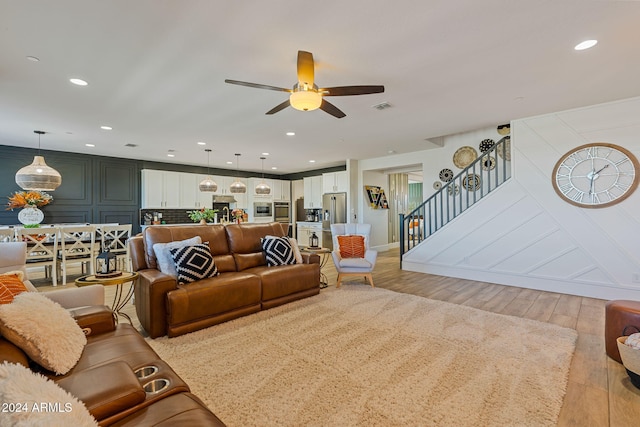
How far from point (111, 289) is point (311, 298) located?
335 cm

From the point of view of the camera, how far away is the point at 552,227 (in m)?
4.19

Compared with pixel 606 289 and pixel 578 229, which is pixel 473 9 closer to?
pixel 578 229

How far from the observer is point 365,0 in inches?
74.0

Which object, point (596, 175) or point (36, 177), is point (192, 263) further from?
point (596, 175)

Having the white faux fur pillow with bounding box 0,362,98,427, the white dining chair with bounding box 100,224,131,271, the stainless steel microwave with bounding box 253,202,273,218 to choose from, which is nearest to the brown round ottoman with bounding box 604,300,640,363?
the white faux fur pillow with bounding box 0,362,98,427

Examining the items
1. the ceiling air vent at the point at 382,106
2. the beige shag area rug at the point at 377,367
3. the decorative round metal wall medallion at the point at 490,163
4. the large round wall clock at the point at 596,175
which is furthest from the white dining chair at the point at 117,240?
the large round wall clock at the point at 596,175

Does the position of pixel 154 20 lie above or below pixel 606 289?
above

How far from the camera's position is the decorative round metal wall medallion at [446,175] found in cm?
606

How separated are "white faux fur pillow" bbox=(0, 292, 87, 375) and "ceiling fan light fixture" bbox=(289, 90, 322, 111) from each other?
A: 2.10m

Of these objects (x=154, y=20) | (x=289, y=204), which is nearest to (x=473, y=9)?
(x=154, y=20)

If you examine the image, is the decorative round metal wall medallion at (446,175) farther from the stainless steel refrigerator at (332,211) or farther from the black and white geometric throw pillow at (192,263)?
the black and white geometric throw pillow at (192,263)

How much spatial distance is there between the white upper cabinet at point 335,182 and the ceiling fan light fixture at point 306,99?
5.36m

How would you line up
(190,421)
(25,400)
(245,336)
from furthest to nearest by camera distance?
(245,336) → (190,421) → (25,400)

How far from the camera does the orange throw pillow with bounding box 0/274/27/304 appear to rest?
1.54 metres
